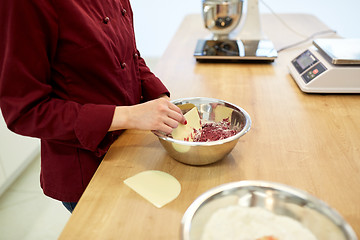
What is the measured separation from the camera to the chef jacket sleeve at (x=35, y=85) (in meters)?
0.68

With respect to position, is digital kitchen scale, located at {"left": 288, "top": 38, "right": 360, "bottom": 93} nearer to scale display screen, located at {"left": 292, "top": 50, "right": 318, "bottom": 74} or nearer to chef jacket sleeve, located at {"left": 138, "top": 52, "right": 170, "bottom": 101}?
scale display screen, located at {"left": 292, "top": 50, "right": 318, "bottom": 74}

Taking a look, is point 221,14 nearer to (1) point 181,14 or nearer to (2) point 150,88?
(2) point 150,88

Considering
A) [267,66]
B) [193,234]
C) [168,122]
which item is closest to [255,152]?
[168,122]

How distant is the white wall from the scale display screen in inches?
52.7

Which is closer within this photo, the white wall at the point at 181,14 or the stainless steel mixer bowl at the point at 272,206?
the stainless steel mixer bowl at the point at 272,206

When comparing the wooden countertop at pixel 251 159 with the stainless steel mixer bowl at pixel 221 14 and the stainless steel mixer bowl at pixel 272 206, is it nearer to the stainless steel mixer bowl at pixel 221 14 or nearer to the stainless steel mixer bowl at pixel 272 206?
the stainless steel mixer bowl at pixel 272 206

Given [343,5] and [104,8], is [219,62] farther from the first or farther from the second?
[343,5]

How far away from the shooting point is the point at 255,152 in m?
0.89

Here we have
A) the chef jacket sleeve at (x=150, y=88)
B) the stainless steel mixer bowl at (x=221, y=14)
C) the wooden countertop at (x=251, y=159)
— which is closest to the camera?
the wooden countertop at (x=251, y=159)

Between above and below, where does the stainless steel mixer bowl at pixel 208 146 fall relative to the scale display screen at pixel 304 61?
above

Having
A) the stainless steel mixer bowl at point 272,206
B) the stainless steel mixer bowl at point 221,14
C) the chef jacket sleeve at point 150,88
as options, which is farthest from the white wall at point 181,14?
the stainless steel mixer bowl at point 272,206

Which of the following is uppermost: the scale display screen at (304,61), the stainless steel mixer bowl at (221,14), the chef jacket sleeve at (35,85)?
the chef jacket sleeve at (35,85)

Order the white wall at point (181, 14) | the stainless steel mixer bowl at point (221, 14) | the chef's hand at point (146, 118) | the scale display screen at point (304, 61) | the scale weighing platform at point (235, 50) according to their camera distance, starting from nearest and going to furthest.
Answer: the chef's hand at point (146, 118) < the scale display screen at point (304, 61) < the scale weighing platform at point (235, 50) < the stainless steel mixer bowl at point (221, 14) < the white wall at point (181, 14)

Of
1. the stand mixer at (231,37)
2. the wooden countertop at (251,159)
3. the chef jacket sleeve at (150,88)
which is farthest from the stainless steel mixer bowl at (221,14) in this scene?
the chef jacket sleeve at (150,88)
